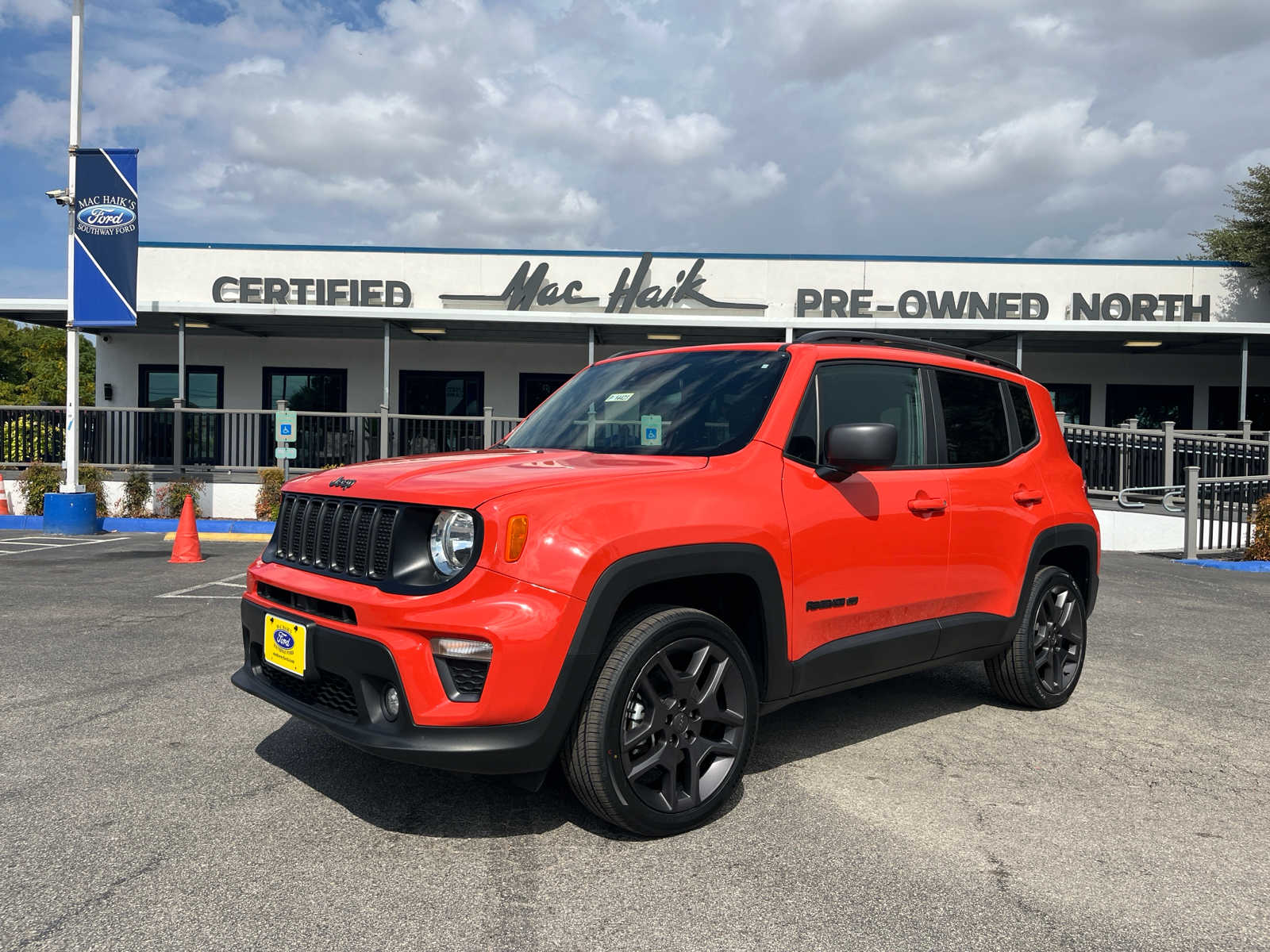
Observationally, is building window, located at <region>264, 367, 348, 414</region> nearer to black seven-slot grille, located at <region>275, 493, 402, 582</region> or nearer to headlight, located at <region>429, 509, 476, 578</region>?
black seven-slot grille, located at <region>275, 493, 402, 582</region>

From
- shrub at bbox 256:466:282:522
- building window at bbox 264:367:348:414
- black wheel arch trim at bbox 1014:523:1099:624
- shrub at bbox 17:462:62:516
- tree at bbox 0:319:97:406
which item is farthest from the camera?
tree at bbox 0:319:97:406

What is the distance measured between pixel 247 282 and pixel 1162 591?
16700 mm

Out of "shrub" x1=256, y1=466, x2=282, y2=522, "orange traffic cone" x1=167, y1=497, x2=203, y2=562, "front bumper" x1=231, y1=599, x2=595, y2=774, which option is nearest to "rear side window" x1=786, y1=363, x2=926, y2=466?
"front bumper" x1=231, y1=599, x2=595, y2=774

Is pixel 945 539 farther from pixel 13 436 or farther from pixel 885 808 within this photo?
pixel 13 436

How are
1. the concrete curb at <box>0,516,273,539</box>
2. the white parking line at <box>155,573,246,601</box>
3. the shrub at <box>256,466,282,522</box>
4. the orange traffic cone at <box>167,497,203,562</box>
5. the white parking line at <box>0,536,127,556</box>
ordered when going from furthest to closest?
the shrub at <box>256,466,282,522</box> → the concrete curb at <box>0,516,273,539</box> → the white parking line at <box>0,536,127,556</box> → the orange traffic cone at <box>167,497,203,562</box> → the white parking line at <box>155,573,246,601</box>

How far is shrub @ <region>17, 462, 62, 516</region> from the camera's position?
562 inches

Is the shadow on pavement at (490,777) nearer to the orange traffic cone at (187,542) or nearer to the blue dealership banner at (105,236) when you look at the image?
the orange traffic cone at (187,542)

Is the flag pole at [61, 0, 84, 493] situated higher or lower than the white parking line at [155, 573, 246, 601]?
higher

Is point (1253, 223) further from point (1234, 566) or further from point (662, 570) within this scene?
point (662, 570)

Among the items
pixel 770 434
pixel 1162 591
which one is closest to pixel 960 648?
pixel 770 434

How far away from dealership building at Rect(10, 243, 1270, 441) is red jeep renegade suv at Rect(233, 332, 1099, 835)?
512 inches

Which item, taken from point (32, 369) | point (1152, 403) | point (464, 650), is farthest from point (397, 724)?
point (32, 369)

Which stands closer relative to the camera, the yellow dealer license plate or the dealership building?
the yellow dealer license plate

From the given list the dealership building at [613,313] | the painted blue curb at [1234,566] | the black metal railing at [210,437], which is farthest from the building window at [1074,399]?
the black metal railing at [210,437]
